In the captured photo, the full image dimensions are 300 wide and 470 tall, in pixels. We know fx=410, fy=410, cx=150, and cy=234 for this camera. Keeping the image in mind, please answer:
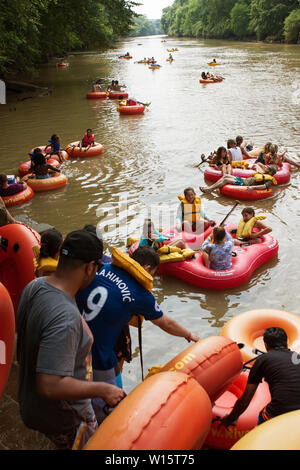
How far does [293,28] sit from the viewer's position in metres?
48.7

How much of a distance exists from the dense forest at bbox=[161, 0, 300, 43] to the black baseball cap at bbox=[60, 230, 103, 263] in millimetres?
54835

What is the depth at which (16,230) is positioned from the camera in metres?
4.67

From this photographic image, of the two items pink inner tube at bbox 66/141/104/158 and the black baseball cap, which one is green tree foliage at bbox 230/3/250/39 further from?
the black baseball cap

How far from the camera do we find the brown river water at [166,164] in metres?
5.66

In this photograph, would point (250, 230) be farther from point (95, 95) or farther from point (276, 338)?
point (95, 95)

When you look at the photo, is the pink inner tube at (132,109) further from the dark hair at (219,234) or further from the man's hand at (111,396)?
the man's hand at (111,396)

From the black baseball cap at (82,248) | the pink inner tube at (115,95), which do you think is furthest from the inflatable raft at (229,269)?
the pink inner tube at (115,95)

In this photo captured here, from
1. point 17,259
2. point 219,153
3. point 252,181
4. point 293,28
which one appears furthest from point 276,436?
point 293,28

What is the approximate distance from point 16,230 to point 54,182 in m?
5.29

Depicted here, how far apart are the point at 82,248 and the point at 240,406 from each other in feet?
6.03

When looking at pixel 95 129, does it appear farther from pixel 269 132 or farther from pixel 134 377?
pixel 134 377

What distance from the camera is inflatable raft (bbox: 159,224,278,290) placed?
5840 millimetres

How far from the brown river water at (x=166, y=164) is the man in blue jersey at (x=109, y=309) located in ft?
5.15

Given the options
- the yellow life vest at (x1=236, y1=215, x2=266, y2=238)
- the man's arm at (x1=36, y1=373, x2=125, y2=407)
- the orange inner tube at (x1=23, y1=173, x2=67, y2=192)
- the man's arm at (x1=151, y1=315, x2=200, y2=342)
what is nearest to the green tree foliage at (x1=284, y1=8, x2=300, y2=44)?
the orange inner tube at (x1=23, y1=173, x2=67, y2=192)
